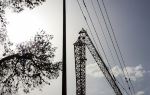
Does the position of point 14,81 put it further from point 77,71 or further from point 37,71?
point 77,71

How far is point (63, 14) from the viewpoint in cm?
1444

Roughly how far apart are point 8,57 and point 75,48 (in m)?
32.9

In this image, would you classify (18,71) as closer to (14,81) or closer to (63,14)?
(14,81)

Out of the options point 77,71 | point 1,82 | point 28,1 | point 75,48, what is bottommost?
point 1,82

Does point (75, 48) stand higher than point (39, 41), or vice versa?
point (75, 48)

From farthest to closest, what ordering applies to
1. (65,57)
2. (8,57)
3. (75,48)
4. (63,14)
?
1. (75,48)
2. (8,57)
3. (63,14)
4. (65,57)

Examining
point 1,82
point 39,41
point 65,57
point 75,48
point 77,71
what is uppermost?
point 75,48

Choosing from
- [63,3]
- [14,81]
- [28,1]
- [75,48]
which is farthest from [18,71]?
[75,48]

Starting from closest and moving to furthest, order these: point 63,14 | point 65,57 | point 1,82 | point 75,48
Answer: point 65,57 < point 63,14 < point 1,82 < point 75,48

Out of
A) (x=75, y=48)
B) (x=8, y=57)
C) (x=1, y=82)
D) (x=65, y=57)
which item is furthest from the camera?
(x=75, y=48)

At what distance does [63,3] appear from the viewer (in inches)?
581

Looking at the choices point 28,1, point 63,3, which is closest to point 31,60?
point 28,1

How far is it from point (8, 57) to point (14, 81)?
2.59 meters

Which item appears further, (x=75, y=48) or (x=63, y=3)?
(x=75, y=48)
